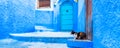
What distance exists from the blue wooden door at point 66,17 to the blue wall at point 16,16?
2.54 metres

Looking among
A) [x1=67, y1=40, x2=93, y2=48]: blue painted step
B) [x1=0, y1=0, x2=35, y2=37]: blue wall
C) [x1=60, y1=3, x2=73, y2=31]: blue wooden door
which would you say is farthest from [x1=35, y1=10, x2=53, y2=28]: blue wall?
[x1=67, y1=40, x2=93, y2=48]: blue painted step

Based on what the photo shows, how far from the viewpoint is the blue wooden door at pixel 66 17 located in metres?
13.2

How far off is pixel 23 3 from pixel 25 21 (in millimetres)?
981

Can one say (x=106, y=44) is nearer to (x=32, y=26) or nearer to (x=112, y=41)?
(x=112, y=41)

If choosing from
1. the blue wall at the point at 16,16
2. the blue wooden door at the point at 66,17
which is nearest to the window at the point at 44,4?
the blue wooden door at the point at 66,17

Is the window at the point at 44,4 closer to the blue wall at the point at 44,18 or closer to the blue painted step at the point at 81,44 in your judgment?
the blue wall at the point at 44,18

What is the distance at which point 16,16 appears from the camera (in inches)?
381

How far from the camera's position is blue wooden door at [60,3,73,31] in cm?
1318

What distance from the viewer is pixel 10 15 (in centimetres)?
916

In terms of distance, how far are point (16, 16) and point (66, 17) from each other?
4453 mm

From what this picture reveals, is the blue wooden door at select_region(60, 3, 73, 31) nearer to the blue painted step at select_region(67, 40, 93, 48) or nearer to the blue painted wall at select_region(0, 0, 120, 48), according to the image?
the blue painted wall at select_region(0, 0, 120, 48)

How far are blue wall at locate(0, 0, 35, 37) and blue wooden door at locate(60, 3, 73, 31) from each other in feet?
8.34

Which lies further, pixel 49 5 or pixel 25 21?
pixel 49 5

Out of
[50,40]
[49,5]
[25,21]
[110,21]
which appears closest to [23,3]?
[25,21]
